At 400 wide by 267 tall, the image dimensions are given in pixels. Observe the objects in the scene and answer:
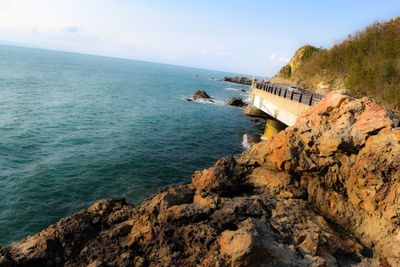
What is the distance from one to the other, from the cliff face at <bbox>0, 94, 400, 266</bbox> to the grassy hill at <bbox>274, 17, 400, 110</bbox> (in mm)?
15364

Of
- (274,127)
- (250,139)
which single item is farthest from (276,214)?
(250,139)

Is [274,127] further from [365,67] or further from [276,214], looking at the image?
[276,214]

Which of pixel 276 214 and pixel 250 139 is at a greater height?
pixel 276 214

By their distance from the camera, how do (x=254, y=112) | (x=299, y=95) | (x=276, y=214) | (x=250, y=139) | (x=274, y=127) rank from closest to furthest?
(x=276, y=214)
(x=299, y=95)
(x=274, y=127)
(x=250, y=139)
(x=254, y=112)

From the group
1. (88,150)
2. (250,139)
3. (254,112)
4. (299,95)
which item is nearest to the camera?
(299,95)

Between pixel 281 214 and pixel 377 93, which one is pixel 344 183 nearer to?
pixel 281 214

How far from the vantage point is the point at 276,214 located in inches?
472

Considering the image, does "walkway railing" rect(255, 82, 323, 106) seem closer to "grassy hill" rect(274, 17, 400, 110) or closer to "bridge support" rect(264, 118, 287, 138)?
"bridge support" rect(264, 118, 287, 138)

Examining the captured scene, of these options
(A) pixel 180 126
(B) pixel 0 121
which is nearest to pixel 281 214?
(A) pixel 180 126

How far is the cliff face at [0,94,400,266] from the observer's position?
9992 millimetres

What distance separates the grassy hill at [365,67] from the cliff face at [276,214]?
15.4 meters

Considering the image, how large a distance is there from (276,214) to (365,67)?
96.2 ft

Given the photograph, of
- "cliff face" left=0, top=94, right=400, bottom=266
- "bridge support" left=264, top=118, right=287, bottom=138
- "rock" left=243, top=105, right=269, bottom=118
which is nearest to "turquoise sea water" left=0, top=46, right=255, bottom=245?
"rock" left=243, top=105, right=269, bottom=118

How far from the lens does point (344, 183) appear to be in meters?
14.7
